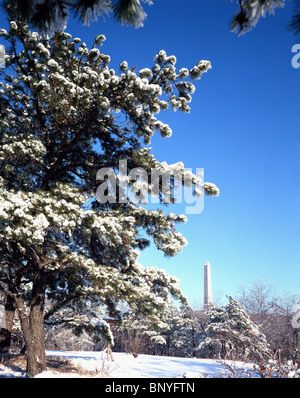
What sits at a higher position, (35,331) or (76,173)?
(76,173)

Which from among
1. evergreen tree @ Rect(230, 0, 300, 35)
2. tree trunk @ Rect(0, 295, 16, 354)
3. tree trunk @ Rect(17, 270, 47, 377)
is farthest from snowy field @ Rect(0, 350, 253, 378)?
evergreen tree @ Rect(230, 0, 300, 35)

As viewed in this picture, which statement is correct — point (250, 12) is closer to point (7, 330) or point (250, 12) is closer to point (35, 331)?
point (35, 331)

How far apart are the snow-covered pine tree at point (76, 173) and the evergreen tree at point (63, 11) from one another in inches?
174

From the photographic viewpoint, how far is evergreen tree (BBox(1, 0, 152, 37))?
126 inches

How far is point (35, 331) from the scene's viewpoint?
8.45 m

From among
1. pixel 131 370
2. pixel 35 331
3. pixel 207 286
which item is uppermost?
pixel 35 331

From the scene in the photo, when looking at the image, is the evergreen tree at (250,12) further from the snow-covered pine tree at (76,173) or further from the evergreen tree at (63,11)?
the snow-covered pine tree at (76,173)

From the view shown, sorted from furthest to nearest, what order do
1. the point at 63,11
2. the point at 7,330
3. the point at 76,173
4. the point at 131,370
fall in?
1. the point at 131,370
2. the point at 7,330
3. the point at 76,173
4. the point at 63,11

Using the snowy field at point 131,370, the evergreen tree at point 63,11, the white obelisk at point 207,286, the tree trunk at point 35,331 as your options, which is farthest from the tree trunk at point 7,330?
the white obelisk at point 207,286

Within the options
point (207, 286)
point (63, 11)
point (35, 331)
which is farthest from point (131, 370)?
point (207, 286)

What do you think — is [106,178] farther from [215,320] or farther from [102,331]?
[215,320]

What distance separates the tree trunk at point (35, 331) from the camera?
8125 millimetres

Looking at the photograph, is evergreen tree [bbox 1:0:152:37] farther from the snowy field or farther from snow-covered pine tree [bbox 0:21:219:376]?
the snowy field

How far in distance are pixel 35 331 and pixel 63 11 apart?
26.9 feet
